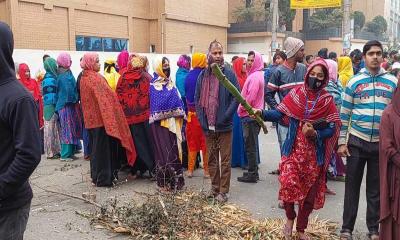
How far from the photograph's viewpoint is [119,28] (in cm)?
2105

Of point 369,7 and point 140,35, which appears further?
point 369,7

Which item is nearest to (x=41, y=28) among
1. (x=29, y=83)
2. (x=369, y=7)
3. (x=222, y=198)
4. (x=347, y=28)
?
(x=29, y=83)

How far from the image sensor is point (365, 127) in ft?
13.5

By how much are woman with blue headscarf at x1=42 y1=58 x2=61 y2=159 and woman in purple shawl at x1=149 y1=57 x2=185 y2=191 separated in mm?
2724

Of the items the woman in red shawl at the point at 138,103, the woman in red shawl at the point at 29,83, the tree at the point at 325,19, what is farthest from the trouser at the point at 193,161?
the tree at the point at 325,19

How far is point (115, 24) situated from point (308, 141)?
18.1 m

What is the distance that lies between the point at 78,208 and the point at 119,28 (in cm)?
1678

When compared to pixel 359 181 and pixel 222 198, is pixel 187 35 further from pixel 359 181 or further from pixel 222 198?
pixel 359 181

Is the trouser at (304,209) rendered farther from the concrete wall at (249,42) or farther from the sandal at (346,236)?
the concrete wall at (249,42)

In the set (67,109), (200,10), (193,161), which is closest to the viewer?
(193,161)

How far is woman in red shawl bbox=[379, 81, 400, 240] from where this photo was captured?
3391mm

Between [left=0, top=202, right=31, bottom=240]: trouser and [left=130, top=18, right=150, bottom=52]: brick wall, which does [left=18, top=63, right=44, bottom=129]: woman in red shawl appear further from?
[left=130, top=18, right=150, bottom=52]: brick wall

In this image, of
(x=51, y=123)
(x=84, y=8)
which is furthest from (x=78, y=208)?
(x=84, y=8)

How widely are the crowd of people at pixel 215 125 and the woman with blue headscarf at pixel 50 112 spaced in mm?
18
